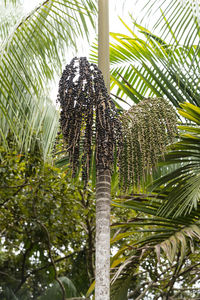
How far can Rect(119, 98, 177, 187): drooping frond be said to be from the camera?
2.45 metres

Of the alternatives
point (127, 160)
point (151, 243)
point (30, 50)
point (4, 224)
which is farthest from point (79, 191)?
point (127, 160)

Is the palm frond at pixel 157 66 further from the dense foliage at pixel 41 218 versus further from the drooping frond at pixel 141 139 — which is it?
the dense foliage at pixel 41 218

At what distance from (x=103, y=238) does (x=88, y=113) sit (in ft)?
2.11

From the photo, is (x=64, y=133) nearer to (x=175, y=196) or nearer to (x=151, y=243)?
(x=175, y=196)

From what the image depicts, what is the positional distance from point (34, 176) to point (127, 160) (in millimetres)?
3972

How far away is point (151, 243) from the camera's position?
142 inches

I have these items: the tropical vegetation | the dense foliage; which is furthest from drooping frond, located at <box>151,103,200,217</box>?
the dense foliage

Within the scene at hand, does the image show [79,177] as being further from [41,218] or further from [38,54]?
[38,54]

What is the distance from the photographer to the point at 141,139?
245cm

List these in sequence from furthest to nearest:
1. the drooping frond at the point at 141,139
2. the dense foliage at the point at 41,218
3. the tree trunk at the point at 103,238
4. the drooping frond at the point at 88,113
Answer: the dense foliage at the point at 41,218, the drooping frond at the point at 141,139, the drooping frond at the point at 88,113, the tree trunk at the point at 103,238

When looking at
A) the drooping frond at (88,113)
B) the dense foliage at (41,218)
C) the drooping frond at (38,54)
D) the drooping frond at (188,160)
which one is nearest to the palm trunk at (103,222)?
the drooping frond at (88,113)

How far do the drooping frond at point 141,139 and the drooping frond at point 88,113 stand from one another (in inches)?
5.8

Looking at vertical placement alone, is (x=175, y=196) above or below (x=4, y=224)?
below

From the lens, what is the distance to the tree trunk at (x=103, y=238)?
209 cm
